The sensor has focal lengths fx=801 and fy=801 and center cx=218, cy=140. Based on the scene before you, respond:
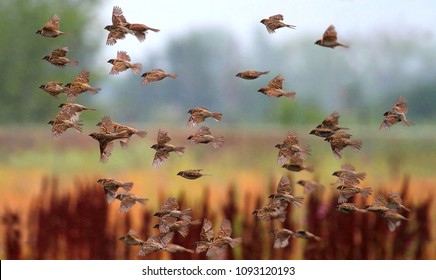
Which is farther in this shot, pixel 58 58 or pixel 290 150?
pixel 58 58

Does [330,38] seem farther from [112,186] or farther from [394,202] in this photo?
[112,186]

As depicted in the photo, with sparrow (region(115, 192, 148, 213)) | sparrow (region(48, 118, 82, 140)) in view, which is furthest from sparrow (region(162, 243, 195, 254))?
sparrow (region(48, 118, 82, 140))

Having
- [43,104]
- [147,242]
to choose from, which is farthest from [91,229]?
[43,104]

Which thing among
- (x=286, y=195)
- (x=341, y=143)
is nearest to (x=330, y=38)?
(x=341, y=143)

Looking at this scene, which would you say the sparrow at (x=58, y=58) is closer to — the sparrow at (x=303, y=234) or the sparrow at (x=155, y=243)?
the sparrow at (x=155, y=243)

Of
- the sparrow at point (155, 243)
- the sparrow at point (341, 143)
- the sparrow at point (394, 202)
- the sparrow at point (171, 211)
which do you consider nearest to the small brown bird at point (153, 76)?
the sparrow at point (171, 211)

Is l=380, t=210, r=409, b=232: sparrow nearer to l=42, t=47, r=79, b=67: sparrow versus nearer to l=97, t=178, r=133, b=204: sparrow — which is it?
l=97, t=178, r=133, b=204: sparrow
